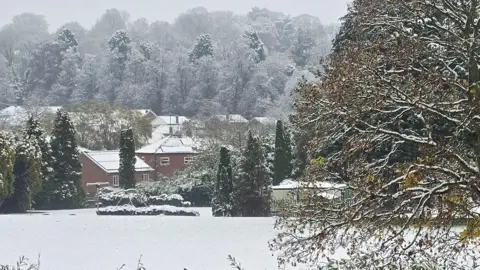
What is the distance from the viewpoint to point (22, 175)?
32750mm

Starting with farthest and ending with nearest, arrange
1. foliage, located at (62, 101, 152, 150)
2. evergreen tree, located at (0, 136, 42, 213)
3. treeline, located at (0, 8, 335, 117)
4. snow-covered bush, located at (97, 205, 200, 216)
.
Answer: treeline, located at (0, 8, 335, 117) < foliage, located at (62, 101, 152, 150) < evergreen tree, located at (0, 136, 42, 213) < snow-covered bush, located at (97, 205, 200, 216)

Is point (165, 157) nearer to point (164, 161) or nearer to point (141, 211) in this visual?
point (164, 161)

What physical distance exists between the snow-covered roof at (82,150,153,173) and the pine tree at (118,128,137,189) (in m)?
7.31

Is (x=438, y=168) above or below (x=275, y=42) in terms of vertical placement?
below

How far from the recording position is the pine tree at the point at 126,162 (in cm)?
4031

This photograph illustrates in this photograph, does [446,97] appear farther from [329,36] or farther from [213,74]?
[329,36]

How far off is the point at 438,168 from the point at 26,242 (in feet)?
39.0

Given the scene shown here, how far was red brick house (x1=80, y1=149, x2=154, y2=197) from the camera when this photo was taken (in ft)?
158

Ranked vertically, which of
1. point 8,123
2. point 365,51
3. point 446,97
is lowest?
point 446,97

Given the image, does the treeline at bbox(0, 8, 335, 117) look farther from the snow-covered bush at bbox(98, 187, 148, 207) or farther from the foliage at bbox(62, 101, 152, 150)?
the snow-covered bush at bbox(98, 187, 148, 207)

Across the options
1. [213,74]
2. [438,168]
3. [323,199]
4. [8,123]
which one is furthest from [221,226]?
[213,74]

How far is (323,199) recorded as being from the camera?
9.98m

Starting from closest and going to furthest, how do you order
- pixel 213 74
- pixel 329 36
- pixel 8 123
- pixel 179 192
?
pixel 179 192 → pixel 8 123 → pixel 213 74 → pixel 329 36

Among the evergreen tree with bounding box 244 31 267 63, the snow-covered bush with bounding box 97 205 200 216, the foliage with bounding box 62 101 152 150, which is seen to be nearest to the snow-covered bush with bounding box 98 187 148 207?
the snow-covered bush with bounding box 97 205 200 216
